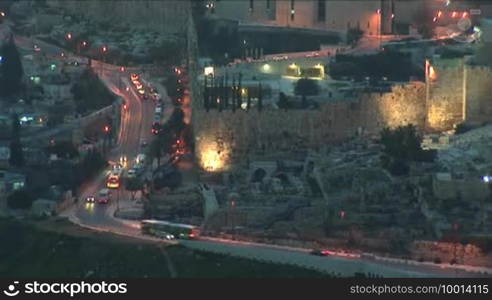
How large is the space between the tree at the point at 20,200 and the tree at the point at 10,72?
6843 millimetres

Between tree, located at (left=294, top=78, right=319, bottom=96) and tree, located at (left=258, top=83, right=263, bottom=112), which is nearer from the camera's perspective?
tree, located at (left=258, top=83, right=263, bottom=112)

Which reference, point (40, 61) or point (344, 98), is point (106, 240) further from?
point (40, 61)

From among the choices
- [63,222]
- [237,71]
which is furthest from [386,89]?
[63,222]

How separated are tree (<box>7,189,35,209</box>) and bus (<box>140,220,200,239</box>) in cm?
273

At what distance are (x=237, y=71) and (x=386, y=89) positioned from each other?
351 centimetres

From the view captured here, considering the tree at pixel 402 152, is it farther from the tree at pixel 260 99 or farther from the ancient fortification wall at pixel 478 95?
the tree at pixel 260 99

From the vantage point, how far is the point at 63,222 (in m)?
38.3

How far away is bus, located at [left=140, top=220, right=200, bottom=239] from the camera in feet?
121

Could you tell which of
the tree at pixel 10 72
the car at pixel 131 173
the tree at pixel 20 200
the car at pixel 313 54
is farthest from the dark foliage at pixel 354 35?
the tree at pixel 20 200

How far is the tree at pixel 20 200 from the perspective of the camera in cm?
3947

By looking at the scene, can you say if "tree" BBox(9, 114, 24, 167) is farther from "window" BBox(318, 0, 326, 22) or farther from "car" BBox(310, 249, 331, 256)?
"window" BBox(318, 0, 326, 22)

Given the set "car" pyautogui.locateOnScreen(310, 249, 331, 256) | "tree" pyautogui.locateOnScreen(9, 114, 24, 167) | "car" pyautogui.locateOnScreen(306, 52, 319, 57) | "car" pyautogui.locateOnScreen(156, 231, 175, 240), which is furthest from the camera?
"car" pyautogui.locateOnScreen(306, 52, 319, 57)

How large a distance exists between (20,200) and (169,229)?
3457mm

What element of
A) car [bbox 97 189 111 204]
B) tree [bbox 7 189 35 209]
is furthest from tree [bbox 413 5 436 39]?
tree [bbox 7 189 35 209]
